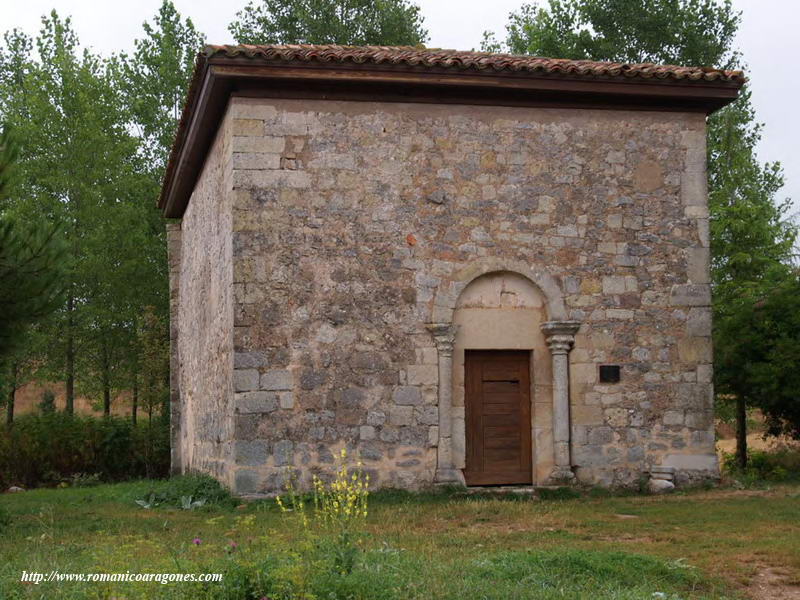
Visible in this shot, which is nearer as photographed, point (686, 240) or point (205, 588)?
point (205, 588)

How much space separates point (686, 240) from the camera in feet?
39.3

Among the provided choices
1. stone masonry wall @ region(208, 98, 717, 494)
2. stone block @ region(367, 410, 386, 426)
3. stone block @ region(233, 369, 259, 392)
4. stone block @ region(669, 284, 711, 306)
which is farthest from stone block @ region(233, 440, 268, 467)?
stone block @ region(669, 284, 711, 306)

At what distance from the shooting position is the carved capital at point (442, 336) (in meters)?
11.1

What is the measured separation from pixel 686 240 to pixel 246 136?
552cm

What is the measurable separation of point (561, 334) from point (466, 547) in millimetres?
4406

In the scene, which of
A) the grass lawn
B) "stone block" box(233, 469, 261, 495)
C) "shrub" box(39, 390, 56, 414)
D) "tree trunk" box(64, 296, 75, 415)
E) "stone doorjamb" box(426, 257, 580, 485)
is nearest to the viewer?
the grass lawn

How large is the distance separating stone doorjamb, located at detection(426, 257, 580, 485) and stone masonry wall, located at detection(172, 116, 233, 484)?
2.39 m

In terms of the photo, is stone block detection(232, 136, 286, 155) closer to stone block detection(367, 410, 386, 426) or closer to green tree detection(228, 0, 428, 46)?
stone block detection(367, 410, 386, 426)

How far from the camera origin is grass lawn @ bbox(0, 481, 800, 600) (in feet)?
18.2

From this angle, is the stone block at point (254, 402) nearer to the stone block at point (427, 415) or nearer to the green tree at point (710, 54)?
the stone block at point (427, 415)

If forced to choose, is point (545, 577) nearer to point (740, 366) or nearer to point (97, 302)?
point (740, 366)

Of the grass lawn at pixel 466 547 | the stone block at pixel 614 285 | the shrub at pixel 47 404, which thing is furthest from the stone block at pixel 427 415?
the shrub at pixel 47 404

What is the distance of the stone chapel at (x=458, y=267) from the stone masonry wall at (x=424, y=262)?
2cm

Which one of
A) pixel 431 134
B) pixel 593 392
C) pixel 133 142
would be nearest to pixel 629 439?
pixel 593 392
